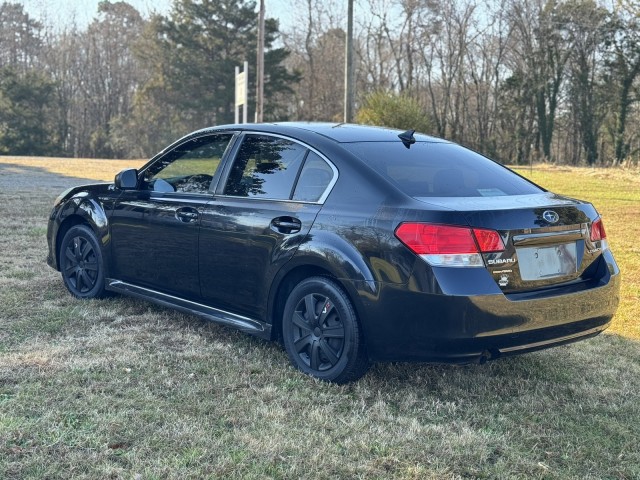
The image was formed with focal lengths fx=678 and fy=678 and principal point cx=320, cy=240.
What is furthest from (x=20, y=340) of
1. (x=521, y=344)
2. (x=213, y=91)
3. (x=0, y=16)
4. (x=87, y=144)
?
(x=0, y=16)

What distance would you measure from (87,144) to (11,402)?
5196 centimetres

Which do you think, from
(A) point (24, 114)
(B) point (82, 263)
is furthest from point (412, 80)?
(B) point (82, 263)

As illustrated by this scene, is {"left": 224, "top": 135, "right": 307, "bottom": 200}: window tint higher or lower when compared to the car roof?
lower

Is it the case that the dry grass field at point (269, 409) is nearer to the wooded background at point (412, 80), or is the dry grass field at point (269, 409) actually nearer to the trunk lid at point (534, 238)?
the trunk lid at point (534, 238)

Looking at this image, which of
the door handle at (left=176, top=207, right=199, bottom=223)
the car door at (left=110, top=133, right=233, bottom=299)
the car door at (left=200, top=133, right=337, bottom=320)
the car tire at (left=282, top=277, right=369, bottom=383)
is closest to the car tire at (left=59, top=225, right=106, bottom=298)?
the car door at (left=110, top=133, right=233, bottom=299)

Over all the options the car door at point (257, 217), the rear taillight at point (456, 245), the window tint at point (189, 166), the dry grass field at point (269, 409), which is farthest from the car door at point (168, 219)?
the rear taillight at point (456, 245)

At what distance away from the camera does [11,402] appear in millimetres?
3436

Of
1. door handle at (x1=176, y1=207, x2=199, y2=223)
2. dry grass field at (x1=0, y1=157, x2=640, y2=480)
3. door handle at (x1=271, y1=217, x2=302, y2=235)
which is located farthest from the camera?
door handle at (x1=176, y1=207, x2=199, y2=223)

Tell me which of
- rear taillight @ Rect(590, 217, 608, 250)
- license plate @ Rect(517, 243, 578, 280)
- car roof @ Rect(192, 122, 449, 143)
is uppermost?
car roof @ Rect(192, 122, 449, 143)

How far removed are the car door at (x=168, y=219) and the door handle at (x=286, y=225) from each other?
0.69 meters

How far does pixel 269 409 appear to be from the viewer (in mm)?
3479

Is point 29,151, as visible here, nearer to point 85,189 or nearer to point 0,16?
point 0,16

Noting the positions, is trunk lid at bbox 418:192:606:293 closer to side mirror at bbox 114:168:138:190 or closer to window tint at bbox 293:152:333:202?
window tint at bbox 293:152:333:202

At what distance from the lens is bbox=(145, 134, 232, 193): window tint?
467 centimetres
